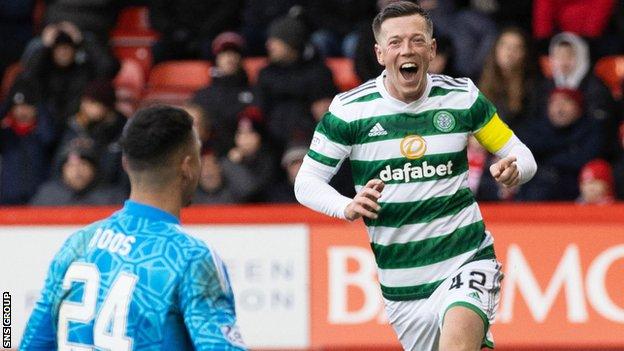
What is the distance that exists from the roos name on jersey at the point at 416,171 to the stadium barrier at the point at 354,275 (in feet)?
12.5

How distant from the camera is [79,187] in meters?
11.8

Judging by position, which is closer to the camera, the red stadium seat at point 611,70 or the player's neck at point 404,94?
the player's neck at point 404,94

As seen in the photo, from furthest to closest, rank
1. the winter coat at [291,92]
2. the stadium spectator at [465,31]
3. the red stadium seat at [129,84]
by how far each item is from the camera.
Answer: the red stadium seat at [129,84]
the stadium spectator at [465,31]
the winter coat at [291,92]

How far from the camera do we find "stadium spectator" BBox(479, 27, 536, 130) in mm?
12117

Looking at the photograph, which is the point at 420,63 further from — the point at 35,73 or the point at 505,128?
the point at 35,73

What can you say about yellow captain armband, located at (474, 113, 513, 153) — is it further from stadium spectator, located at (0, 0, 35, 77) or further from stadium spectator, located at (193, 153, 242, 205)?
stadium spectator, located at (0, 0, 35, 77)

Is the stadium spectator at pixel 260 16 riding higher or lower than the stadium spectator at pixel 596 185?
higher

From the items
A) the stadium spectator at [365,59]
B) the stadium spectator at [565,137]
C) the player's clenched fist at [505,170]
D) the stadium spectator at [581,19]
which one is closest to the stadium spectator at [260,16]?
the stadium spectator at [365,59]

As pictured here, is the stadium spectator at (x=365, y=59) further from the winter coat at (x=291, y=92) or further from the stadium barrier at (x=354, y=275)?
the stadium barrier at (x=354, y=275)

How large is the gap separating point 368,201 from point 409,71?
0.87 metres

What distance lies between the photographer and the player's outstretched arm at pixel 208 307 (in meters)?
4.59

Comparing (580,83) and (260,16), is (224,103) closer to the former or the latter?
(260,16)

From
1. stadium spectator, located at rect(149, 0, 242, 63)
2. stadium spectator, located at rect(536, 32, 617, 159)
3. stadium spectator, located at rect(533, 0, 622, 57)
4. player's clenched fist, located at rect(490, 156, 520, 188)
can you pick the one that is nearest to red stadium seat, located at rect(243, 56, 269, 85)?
stadium spectator, located at rect(149, 0, 242, 63)

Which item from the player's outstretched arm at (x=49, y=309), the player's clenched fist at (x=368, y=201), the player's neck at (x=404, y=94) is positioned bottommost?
the player's outstretched arm at (x=49, y=309)
